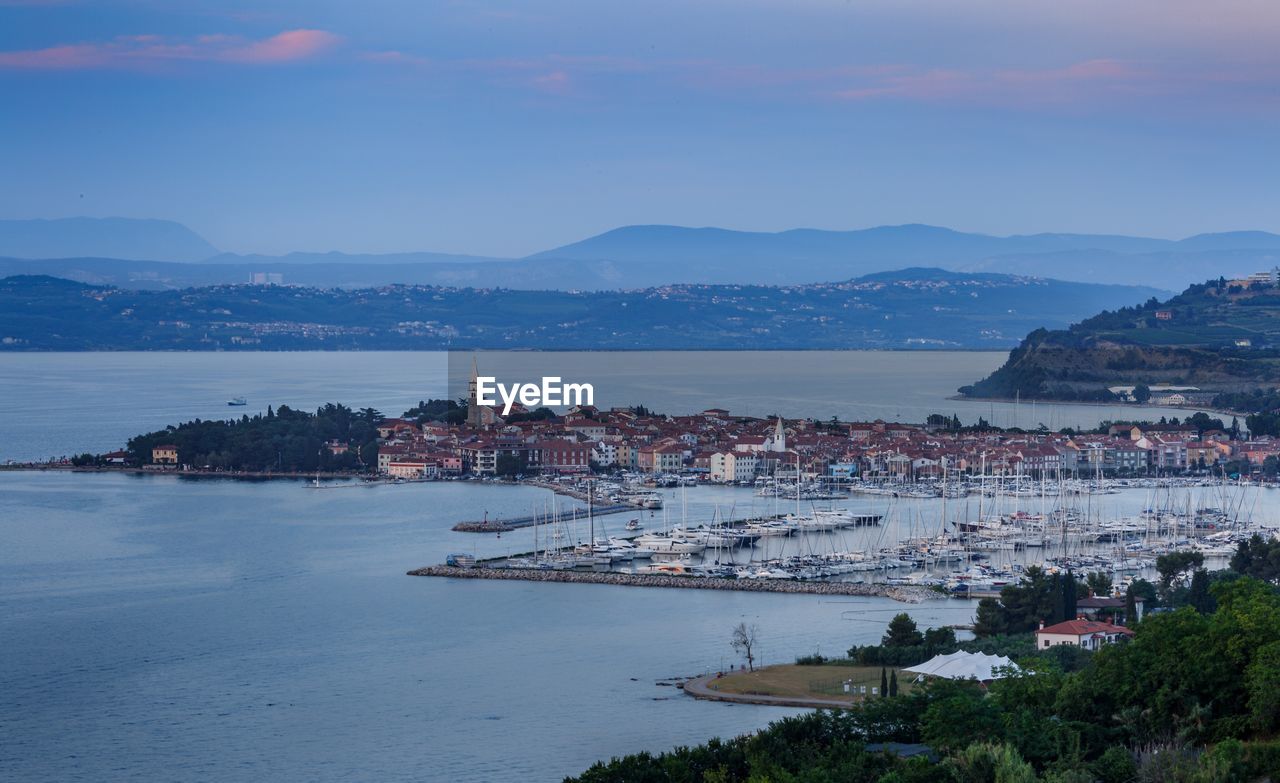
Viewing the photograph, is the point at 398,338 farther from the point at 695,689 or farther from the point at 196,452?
the point at 695,689

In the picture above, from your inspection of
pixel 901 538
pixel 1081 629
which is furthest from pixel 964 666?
pixel 901 538

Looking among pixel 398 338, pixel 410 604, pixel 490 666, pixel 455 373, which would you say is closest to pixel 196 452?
pixel 410 604

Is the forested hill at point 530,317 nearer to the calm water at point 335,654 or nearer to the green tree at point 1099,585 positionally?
the calm water at point 335,654

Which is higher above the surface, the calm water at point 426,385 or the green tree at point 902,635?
the calm water at point 426,385

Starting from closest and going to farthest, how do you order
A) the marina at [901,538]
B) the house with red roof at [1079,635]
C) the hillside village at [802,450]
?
the house with red roof at [1079,635]
the marina at [901,538]
the hillside village at [802,450]

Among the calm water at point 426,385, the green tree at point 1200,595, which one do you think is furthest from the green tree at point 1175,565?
the calm water at point 426,385

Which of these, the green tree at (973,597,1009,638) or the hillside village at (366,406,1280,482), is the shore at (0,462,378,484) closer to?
the hillside village at (366,406,1280,482)
